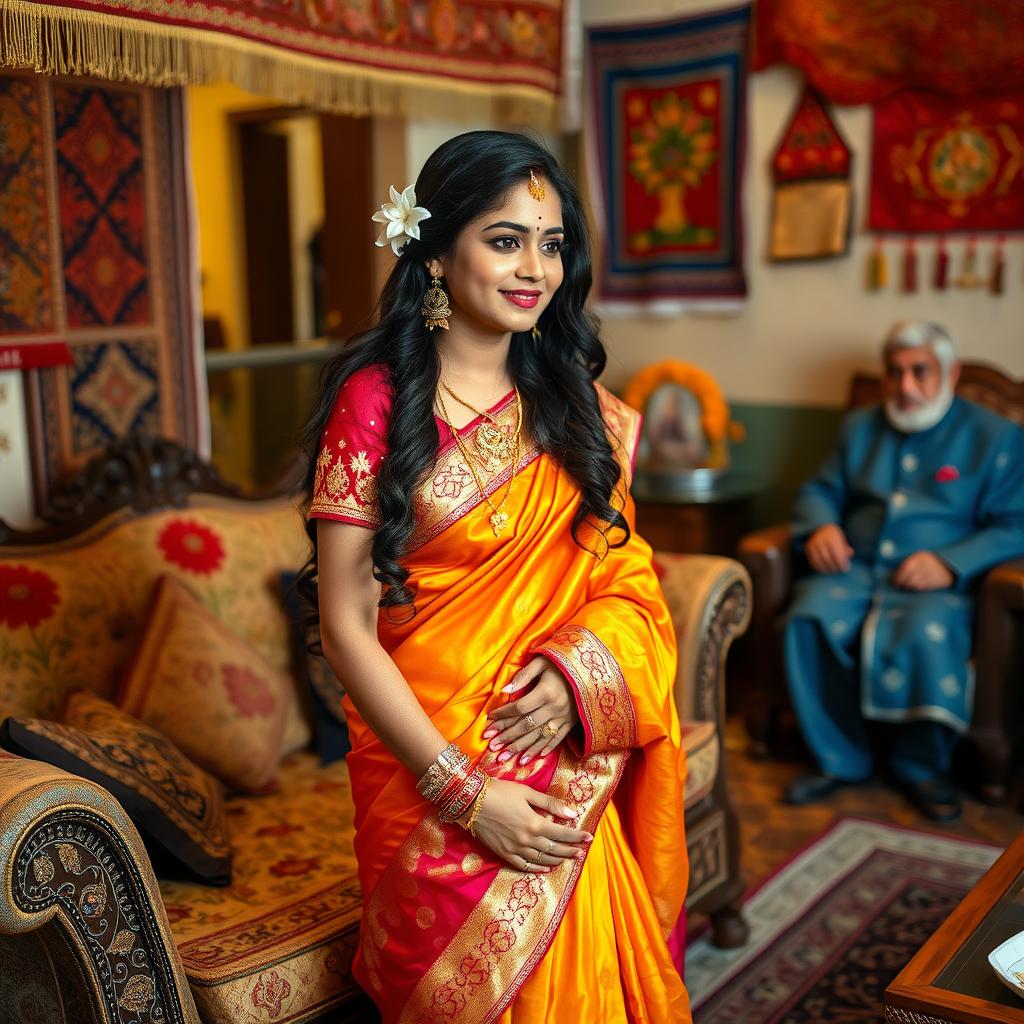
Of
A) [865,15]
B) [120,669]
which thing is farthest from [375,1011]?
[865,15]

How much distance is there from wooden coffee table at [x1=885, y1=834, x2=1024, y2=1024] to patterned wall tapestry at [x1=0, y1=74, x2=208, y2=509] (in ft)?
6.68

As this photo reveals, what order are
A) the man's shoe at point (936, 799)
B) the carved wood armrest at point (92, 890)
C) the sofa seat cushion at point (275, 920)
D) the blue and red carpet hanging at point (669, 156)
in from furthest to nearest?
1. the blue and red carpet hanging at point (669, 156)
2. the man's shoe at point (936, 799)
3. the sofa seat cushion at point (275, 920)
4. the carved wood armrest at point (92, 890)

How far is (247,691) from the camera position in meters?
2.44

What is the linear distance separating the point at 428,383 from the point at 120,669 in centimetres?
103

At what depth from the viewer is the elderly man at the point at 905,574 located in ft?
10.9

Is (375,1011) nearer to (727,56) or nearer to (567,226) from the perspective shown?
(567,226)

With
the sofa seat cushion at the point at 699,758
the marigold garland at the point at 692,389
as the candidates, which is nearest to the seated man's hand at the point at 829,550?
the marigold garland at the point at 692,389

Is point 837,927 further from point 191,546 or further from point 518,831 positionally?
point 191,546

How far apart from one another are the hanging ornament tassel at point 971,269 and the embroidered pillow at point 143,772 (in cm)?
276

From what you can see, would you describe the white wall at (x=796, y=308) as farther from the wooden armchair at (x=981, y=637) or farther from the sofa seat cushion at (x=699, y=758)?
the sofa seat cushion at (x=699, y=758)

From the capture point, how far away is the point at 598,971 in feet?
5.70

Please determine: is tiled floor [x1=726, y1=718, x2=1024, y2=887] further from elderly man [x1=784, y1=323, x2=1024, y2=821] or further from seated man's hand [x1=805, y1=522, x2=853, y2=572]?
seated man's hand [x1=805, y1=522, x2=853, y2=572]

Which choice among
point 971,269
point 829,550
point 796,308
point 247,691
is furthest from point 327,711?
point 971,269

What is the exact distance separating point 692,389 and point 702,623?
1.65 m
